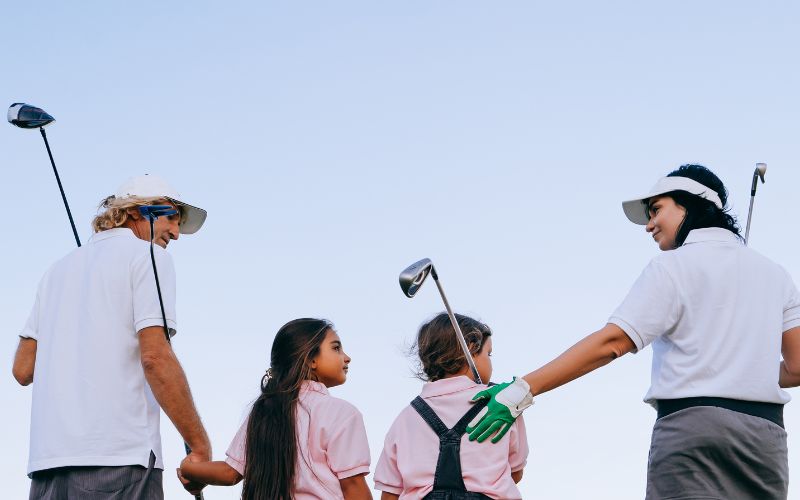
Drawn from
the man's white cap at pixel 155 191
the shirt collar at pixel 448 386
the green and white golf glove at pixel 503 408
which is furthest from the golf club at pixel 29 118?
the green and white golf glove at pixel 503 408

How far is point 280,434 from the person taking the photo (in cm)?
722

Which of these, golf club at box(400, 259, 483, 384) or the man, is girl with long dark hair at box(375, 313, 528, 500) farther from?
the man

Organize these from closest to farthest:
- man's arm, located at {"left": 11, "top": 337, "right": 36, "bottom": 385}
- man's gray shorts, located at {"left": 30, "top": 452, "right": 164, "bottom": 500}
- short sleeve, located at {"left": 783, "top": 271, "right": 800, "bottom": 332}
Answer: man's gray shorts, located at {"left": 30, "top": 452, "right": 164, "bottom": 500} → short sleeve, located at {"left": 783, "top": 271, "right": 800, "bottom": 332} → man's arm, located at {"left": 11, "top": 337, "right": 36, "bottom": 385}

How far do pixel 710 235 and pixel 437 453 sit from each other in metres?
2.13

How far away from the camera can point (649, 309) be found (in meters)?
6.16

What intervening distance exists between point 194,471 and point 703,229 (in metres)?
3.26

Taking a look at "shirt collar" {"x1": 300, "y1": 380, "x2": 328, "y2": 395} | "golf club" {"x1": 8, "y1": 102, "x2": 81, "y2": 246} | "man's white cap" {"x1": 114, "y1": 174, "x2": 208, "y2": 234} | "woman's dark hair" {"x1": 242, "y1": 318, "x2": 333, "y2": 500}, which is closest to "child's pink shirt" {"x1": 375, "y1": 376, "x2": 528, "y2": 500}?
"shirt collar" {"x1": 300, "y1": 380, "x2": 328, "y2": 395}

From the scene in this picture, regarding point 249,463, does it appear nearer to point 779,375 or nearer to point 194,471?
point 194,471

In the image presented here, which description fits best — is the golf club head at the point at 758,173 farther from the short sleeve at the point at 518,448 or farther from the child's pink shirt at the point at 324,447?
the child's pink shirt at the point at 324,447

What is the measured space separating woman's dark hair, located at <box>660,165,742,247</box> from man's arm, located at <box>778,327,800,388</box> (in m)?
0.64

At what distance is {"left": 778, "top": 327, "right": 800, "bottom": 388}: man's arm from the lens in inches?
259

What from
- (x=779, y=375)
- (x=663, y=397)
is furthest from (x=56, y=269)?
(x=779, y=375)

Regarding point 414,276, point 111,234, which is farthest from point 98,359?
point 414,276

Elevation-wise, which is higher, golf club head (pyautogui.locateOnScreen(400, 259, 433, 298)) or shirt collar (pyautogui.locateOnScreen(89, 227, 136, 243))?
shirt collar (pyautogui.locateOnScreen(89, 227, 136, 243))
